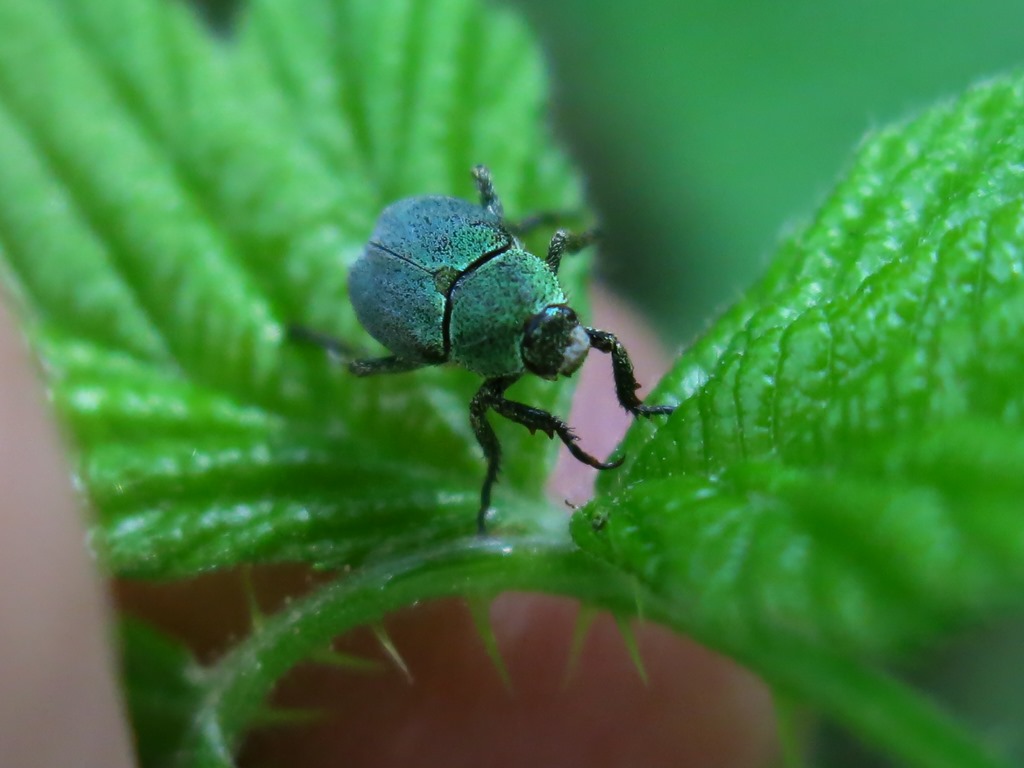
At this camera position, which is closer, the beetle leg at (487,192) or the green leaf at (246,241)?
the green leaf at (246,241)

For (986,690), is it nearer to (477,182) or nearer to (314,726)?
(314,726)

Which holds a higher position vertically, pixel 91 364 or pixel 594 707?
pixel 91 364

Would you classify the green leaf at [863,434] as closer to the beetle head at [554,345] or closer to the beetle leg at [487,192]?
the beetle head at [554,345]

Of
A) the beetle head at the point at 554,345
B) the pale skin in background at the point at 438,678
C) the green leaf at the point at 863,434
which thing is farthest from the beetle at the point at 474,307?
the green leaf at the point at 863,434

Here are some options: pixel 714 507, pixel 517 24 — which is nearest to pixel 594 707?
pixel 714 507

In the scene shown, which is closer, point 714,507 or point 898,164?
point 714,507

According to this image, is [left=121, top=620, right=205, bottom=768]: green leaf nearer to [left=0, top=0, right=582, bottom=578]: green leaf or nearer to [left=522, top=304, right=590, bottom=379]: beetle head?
[left=0, top=0, right=582, bottom=578]: green leaf

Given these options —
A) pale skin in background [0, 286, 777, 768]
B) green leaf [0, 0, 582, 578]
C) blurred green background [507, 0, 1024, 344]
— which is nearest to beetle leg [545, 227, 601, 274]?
green leaf [0, 0, 582, 578]
